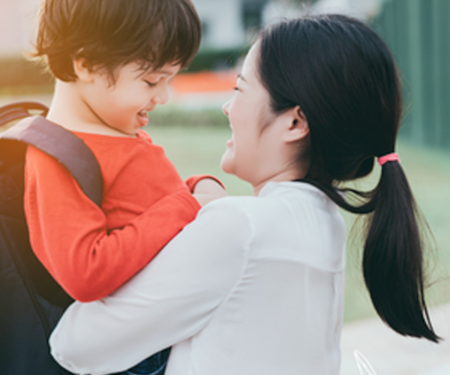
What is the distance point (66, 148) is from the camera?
968 millimetres

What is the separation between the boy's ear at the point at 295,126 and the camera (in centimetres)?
106

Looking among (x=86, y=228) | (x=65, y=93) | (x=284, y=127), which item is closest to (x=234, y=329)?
(x=86, y=228)

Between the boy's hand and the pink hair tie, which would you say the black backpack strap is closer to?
the boy's hand

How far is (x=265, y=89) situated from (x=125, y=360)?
66 centimetres

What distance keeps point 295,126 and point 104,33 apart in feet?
1.57

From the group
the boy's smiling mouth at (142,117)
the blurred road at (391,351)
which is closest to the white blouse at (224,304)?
the boy's smiling mouth at (142,117)

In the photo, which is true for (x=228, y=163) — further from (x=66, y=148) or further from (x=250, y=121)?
(x=66, y=148)

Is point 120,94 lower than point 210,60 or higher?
higher

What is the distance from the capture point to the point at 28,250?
106 cm

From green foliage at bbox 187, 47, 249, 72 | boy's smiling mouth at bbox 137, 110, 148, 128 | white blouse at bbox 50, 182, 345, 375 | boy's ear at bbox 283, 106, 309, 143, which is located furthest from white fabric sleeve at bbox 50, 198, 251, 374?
green foliage at bbox 187, 47, 249, 72

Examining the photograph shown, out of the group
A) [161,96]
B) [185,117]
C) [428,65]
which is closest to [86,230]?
[161,96]

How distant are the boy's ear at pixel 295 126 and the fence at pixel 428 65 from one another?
795 cm

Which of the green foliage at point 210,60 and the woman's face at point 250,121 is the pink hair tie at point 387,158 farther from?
the green foliage at point 210,60

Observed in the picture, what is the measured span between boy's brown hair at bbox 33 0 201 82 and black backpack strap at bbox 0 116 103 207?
18cm
